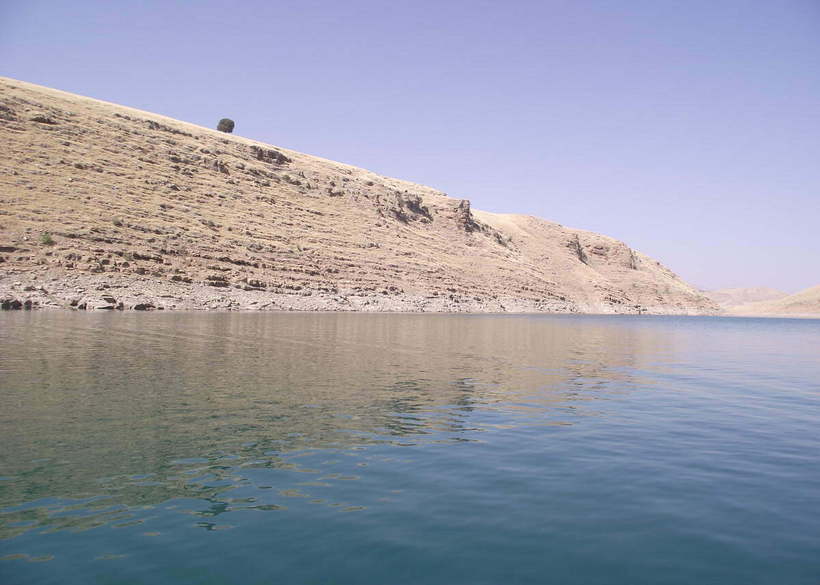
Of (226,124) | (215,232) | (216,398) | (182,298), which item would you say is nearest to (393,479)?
(216,398)

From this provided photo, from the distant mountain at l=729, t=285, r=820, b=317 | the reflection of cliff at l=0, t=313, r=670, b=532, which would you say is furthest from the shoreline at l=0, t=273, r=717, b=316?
the distant mountain at l=729, t=285, r=820, b=317

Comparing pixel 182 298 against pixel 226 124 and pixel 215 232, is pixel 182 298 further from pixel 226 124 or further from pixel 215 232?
pixel 226 124

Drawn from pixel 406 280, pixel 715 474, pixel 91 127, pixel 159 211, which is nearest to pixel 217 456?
pixel 715 474

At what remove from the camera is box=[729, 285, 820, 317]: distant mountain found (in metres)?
164

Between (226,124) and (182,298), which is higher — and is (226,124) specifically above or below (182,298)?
above

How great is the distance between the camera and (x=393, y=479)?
8484mm

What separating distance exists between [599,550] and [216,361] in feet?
54.1

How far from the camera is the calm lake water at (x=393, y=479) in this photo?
19.4 ft

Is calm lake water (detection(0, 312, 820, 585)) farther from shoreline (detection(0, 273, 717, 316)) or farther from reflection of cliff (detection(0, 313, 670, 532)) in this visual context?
shoreline (detection(0, 273, 717, 316))

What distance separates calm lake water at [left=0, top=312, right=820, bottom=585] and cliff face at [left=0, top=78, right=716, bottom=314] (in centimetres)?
3999

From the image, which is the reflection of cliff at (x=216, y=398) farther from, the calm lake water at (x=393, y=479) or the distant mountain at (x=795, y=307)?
the distant mountain at (x=795, y=307)

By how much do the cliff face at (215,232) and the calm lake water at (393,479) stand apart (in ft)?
131

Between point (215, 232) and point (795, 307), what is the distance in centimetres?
16865

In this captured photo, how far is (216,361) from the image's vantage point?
20.2 metres
